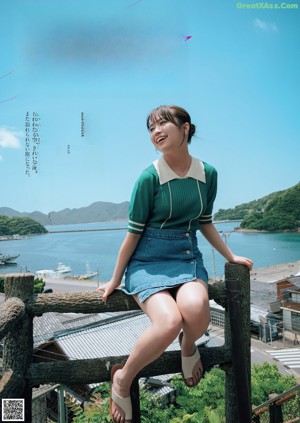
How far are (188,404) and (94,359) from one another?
5.72 ft

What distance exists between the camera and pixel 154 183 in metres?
1.50

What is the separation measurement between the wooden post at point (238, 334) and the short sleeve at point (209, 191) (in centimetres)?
27

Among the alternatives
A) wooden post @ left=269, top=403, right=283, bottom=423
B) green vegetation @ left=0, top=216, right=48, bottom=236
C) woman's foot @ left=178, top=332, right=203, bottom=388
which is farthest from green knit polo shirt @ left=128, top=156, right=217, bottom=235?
green vegetation @ left=0, top=216, right=48, bottom=236

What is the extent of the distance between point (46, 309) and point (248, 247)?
167ft

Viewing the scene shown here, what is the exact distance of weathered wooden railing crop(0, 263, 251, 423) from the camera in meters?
1.42

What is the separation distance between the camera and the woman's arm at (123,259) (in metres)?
1.47

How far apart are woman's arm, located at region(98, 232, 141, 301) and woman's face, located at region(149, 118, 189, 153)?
0.45 metres

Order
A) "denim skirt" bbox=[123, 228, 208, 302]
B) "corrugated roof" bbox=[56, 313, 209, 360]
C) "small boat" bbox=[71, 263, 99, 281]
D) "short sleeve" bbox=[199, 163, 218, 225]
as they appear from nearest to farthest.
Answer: "denim skirt" bbox=[123, 228, 208, 302] → "short sleeve" bbox=[199, 163, 218, 225] → "corrugated roof" bbox=[56, 313, 209, 360] → "small boat" bbox=[71, 263, 99, 281]

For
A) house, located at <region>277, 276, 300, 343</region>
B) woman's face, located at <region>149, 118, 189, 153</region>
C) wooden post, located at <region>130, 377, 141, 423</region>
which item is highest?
woman's face, located at <region>149, 118, 189, 153</region>

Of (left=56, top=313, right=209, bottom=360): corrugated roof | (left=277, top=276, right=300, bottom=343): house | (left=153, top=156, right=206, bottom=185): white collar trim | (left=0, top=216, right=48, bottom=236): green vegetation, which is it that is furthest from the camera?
(left=0, top=216, right=48, bottom=236): green vegetation

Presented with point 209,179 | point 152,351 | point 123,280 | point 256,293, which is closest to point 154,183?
point 209,179

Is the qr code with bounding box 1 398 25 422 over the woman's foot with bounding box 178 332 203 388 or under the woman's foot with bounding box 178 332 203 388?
under

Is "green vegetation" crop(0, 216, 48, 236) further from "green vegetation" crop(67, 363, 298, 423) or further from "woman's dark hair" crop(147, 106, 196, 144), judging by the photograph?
"woman's dark hair" crop(147, 106, 196, 144)

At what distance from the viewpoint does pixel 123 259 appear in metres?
1.48
